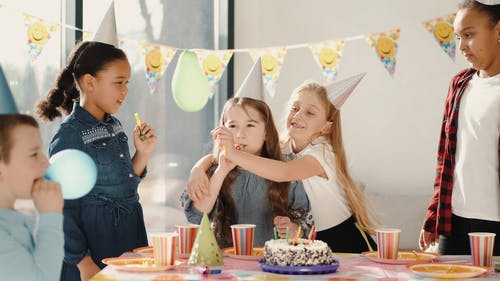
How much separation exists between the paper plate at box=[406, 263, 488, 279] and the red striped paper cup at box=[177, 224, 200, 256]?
500 millimetres

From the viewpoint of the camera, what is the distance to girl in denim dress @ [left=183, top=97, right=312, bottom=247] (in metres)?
2.05

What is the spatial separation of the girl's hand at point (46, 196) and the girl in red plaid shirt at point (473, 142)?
1.26 meters

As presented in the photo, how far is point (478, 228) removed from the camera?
2170 millimetres

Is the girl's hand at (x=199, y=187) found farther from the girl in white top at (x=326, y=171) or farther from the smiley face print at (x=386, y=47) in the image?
the smiley face print at (x=386, y=47)

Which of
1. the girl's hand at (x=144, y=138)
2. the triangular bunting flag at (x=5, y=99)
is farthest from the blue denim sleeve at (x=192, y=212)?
the triangular bunting flag at (x=5, y=99)

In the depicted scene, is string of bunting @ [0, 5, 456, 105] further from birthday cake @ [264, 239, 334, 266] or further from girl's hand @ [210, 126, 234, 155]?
birthday cake @ [264, 239, 334, 266]

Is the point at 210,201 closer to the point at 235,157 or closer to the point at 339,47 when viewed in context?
the point at 235,157

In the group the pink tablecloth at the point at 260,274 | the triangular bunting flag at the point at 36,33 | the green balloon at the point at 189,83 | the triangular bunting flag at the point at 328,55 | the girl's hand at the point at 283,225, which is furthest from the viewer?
the triangular bunting flag at the point at 328,55

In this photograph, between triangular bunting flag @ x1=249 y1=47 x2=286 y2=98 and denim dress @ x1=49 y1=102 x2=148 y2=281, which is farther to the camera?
triangular bunting flag @ x1=249 y1=47 x2=286 y2=98

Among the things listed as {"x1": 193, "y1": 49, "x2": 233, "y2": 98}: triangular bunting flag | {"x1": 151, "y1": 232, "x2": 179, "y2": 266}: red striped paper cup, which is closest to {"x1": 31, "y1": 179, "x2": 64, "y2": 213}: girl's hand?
{"x1": 151, "y1": 232, "x2": 179, "y2": 266}: red striped paper cup

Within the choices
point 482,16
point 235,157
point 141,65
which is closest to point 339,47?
point 141,65

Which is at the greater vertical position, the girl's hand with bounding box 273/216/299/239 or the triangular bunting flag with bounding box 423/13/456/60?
the triangular bunting flag with bounding box 423/13/456/60

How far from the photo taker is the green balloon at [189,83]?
3.05 meters

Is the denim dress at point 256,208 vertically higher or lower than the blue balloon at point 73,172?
lower
